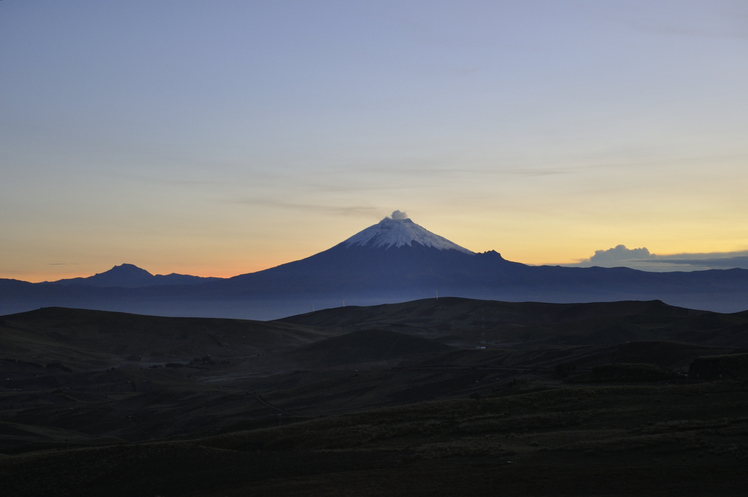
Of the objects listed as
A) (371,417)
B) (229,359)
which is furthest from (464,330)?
(371,417)

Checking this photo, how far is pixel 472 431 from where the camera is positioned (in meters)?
28.3

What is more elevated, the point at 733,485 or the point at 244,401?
the point at 733,485

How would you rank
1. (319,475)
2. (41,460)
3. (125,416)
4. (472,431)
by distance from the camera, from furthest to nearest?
(125,416), (472,431), (41,460), (319,475)

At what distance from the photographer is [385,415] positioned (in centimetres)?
3294

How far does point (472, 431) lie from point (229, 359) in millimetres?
74530

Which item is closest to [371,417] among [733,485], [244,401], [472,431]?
[472,431]

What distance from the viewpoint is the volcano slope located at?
20.5 meters

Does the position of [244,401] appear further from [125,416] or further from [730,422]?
[730,422]

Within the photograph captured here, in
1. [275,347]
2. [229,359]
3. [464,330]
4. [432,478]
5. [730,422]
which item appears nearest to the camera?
[432,478]

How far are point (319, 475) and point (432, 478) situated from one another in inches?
166

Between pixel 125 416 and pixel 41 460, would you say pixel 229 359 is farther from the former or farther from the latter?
pixel 41 460

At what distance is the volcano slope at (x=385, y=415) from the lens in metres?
20.5

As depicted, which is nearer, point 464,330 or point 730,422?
point 730,422

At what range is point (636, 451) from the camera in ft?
70.4
